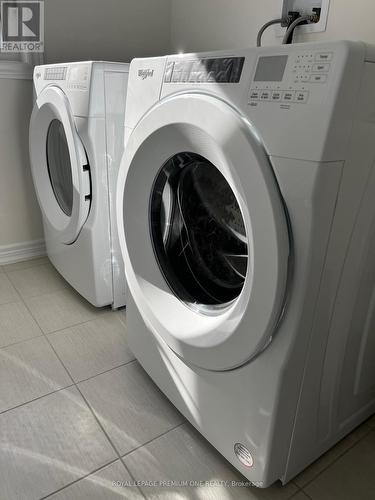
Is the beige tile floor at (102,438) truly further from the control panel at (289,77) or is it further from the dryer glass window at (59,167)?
the control panel at (289,77)

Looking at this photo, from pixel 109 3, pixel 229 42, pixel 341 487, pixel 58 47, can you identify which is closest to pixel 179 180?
pixel 341 487

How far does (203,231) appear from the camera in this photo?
1.01 m

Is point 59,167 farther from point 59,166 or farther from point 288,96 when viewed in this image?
point 288,96

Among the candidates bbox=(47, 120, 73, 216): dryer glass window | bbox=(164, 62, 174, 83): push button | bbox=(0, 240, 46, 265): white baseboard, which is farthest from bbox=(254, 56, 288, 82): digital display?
bbox=(0, 240, 46, 265): white baseboard

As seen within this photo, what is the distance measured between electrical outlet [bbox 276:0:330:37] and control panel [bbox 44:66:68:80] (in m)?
0.76

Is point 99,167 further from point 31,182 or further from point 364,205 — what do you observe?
point 364,205

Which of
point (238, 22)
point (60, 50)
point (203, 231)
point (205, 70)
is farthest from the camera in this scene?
point (60, 50)

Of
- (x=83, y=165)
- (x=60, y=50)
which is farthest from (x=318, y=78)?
(x=60, y=50)

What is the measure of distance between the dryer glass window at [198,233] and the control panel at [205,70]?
0.52 feet

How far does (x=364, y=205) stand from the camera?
69cm

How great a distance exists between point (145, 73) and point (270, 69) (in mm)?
370

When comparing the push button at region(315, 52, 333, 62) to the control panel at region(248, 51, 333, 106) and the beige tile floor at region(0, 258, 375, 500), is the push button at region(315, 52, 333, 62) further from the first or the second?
the beige tile floor at region(0, 258, 375, 500)

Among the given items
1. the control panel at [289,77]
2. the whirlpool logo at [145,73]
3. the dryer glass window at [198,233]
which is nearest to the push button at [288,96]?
the control panel at [289,77]

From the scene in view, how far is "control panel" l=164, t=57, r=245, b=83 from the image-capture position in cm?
69
